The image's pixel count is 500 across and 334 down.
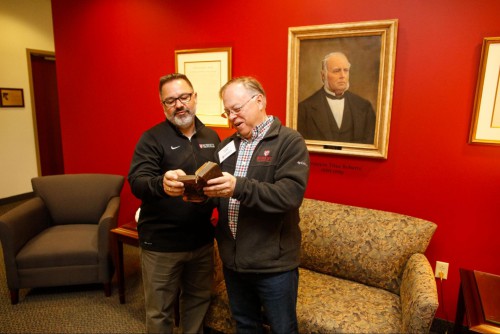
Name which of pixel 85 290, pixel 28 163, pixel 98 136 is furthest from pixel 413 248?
pixel 28 163

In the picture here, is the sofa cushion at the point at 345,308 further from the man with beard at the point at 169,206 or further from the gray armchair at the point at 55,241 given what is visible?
the gray armchair at the point at 55,241

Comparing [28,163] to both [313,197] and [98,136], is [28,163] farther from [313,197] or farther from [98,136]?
[313,197]

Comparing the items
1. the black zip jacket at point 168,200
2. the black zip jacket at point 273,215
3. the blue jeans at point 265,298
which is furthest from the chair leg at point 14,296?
the black zip jacket at point 273,215

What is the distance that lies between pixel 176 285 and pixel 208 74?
169cm

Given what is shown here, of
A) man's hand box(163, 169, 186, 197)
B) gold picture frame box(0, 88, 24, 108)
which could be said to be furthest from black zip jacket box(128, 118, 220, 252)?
gold picture frame box(0, 88, 24, 108)

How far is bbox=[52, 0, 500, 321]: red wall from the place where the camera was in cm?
207

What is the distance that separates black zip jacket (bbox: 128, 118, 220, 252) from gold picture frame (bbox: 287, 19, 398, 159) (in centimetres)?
97

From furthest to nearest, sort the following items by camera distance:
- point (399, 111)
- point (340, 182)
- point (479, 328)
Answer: point (340, 182) < point (399, 111) < point (479, 328)

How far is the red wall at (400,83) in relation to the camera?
81.4 inches

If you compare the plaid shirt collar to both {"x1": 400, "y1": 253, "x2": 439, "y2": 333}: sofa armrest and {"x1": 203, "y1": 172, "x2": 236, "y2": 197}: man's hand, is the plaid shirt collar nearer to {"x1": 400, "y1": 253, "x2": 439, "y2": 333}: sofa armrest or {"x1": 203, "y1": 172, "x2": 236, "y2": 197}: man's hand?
{"x1": 203, "y1": 172, "x2": 236, "y2": 197}: man's hand

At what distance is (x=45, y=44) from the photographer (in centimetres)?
516

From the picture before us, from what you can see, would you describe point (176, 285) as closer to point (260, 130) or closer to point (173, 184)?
point (173, 184)

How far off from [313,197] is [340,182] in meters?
0.24

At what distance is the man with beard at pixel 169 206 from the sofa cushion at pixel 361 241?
0.73 metres
